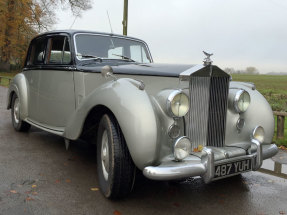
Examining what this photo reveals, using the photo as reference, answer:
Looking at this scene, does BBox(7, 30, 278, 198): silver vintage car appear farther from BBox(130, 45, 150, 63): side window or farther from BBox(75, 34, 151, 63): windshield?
BBox(130, 45, 150, 63): side window

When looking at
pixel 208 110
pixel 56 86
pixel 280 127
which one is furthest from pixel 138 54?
pixel 280 127

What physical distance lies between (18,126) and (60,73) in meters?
2.17

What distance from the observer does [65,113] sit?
14.6 ft

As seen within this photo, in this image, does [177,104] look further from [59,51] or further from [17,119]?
[17,119]

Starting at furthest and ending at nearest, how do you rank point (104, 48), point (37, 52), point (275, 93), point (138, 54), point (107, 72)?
point (275, 93) < point (37, 52) < point (138, 54) < point (104, 48) < point (107, 72)

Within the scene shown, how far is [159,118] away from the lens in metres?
3.02

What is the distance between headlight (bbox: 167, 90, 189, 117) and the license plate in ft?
1.93

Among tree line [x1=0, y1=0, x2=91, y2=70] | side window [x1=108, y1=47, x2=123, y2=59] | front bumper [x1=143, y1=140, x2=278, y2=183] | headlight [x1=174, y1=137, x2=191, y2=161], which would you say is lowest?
front bumper [x1=143, y1=140, x2=278, y2=183]

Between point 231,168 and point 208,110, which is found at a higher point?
point 208,110

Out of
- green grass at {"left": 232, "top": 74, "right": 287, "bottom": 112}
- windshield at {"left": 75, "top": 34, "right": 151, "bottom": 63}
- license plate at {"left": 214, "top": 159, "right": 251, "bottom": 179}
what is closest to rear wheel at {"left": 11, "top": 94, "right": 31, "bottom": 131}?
windshield at {"left": 75, "top": 34, "right": 151, "bottom": 63}

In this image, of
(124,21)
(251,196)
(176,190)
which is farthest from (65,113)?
(124,21)

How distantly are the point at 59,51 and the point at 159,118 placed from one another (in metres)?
2.37

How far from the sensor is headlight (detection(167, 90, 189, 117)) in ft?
9.73

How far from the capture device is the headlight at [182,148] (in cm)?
289
